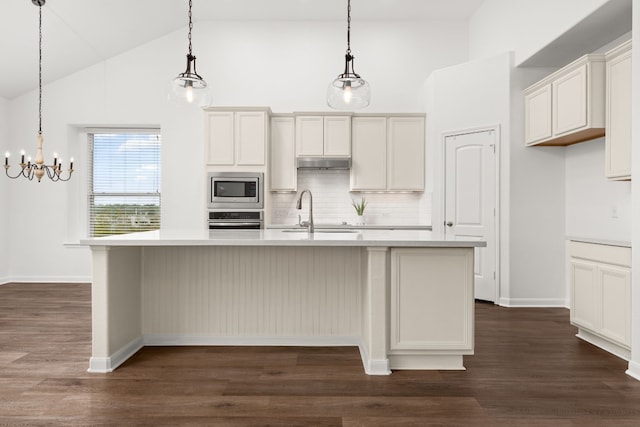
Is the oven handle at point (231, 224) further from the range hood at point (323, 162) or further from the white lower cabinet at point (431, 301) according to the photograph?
the white lower cabinet at point (431, 301)

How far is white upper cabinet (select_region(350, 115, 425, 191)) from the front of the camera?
6160 mm

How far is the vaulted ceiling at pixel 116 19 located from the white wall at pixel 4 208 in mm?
267

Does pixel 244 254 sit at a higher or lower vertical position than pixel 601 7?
lower

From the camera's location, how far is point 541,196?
16.8ft

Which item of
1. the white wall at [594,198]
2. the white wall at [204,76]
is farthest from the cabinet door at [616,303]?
the white wall at [204,76]

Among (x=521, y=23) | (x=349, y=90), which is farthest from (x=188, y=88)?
(x=521, y=23)

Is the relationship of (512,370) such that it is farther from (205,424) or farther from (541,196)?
(541,196)

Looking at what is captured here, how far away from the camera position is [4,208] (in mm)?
6488

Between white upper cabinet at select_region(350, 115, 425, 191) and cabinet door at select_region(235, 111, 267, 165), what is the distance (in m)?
1.26

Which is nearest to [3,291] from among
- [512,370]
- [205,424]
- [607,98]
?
[205,424]

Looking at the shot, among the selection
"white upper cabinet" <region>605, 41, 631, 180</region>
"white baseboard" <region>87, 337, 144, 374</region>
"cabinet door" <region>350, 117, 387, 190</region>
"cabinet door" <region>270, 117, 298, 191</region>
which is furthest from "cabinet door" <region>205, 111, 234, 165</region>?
"white upper cabinet" <region>605, 41, 631, 180</region>

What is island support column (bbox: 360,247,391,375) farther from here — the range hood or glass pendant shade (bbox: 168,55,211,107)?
the range hood

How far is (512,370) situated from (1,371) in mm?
3416

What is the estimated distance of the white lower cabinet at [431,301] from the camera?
2.97 metres
